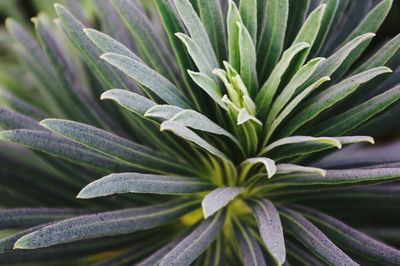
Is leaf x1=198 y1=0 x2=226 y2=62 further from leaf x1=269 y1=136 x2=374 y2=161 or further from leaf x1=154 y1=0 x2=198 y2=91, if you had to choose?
leaf x1=269 y1=136 x2=374 y2=161

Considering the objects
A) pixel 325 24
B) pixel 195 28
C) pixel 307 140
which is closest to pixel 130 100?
pixel 195 28

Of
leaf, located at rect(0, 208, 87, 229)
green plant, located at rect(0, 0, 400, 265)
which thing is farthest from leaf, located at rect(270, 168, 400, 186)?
leaf, located at rect(0, 208, 87, 229)

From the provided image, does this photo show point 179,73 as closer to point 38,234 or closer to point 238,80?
point 238,80

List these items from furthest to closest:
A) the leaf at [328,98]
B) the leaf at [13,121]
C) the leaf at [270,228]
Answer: the leaf at [13,121] < the leaf at [328,98] < the leaf at [270,228]

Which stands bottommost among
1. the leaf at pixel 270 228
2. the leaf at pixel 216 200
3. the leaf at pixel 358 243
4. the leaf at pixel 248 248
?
the leaf at pixel 358 243

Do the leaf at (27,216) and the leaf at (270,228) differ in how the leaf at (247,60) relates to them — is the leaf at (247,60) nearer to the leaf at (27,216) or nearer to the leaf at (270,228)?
the leaf at (270,228)

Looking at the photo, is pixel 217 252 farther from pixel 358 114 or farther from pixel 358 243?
pixel 358 114

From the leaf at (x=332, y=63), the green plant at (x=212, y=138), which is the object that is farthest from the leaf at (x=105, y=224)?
the leaf at (x=332, y=63)
